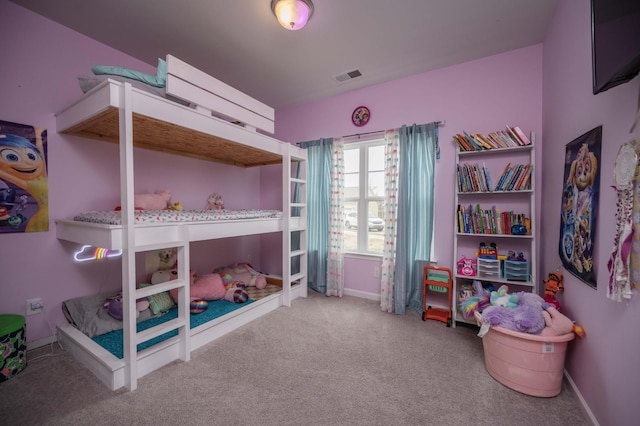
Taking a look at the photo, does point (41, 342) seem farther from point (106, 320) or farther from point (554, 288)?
point (554, 288)

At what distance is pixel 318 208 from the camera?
338 cm

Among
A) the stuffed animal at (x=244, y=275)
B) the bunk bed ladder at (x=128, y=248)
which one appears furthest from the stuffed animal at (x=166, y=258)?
the bunk bed ladder at (x=128, y=248)

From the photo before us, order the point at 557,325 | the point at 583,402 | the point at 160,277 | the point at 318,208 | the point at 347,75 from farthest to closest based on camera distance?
the point at 318,208 < the point at 347,75 < the point at 160,277 < the point at 557,325 < the point at 583,402

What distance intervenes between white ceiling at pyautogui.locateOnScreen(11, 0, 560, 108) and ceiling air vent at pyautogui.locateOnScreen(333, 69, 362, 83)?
0.21ft

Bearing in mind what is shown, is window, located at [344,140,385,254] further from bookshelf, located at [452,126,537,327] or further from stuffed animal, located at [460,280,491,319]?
stuffed animal, located at [460,280,491,319]

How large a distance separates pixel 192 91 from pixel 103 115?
603 mm

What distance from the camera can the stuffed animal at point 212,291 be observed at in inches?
106

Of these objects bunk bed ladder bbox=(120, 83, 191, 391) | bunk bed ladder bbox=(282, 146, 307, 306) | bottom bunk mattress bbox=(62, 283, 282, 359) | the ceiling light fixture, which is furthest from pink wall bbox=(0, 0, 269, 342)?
the ceiling light fixture

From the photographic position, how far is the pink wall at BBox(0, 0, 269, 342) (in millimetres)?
1875

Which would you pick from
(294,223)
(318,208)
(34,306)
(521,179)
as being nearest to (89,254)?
(34,306)

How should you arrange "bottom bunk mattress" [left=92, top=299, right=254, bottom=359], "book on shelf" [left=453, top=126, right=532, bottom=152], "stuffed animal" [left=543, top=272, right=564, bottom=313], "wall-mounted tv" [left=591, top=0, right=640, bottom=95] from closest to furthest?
"wall-mounted tv" [left=591, top=0, right=640, bottom=95] → "stuffed animal" [left=543, top=272, right=564, bottom=313] → "bottom bunk mattress" [left=92, top=299, right=254, bottom=359] → "book on shelf" [left=453, top=126, right=532, bottom=152]

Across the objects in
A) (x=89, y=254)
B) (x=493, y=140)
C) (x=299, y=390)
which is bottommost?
(x=299, y=390)

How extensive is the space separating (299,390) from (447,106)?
9.56 feet

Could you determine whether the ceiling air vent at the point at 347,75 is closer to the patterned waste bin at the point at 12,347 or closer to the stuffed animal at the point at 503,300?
the stuffed animal at the point at 503,300
